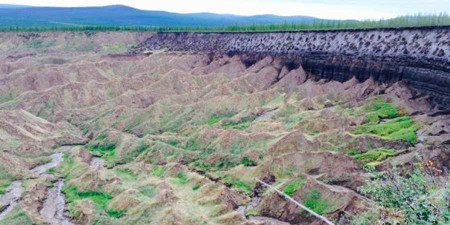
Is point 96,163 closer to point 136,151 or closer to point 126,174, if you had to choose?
point 136,151

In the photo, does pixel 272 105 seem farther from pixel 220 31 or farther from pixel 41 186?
pixel 220 31

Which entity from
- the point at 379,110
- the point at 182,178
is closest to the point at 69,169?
the point at 182,178

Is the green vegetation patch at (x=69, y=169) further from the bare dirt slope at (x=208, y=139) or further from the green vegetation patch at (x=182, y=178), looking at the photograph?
the green vegetation patch at (x=182, y=178)

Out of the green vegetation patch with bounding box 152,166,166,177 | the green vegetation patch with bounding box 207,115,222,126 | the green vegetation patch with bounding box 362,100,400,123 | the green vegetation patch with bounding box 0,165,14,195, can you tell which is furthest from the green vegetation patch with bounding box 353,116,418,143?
the green vegetation patch with bounding box 0,165,14,195

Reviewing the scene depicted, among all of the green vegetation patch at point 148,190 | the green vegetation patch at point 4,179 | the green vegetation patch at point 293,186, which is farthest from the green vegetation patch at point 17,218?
the green vegetation patch at point 293,186

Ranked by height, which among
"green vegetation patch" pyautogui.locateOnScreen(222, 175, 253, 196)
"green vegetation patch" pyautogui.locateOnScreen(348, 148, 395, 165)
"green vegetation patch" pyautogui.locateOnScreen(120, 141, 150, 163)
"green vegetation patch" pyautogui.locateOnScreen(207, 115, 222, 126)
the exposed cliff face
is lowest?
"green vegetation patch" pyautogui.locateOnScreen(120, 141, 150, 163)

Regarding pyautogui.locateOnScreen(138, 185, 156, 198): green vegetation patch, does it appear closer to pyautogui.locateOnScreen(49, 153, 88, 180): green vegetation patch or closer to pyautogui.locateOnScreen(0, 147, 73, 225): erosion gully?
pyautogui.locateOnScreen(0, 147, 73, 225): erosion gully
